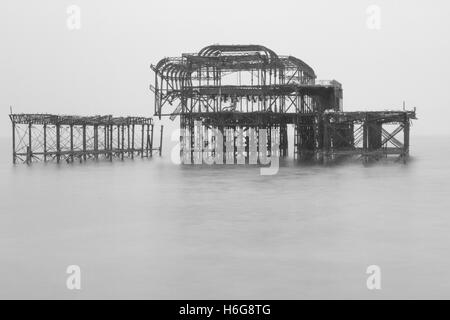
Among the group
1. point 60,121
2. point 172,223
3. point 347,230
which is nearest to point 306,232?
point 347,230

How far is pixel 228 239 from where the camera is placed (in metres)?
23.3

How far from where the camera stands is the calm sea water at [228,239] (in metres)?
17.0

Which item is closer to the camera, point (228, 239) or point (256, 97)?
point (228, 239)

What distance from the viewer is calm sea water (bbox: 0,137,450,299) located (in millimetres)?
16969

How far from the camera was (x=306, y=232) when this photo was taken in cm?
2466

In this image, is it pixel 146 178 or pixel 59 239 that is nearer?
pixel 59 239

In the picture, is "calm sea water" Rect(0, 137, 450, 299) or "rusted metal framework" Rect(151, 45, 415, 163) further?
"rusted metal framework" Rect(151, 45, 415, 163)

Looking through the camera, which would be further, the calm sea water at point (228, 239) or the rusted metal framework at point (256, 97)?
the rusted metal framework at point (256, 97)

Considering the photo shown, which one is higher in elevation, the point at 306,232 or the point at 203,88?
the point at 203,88
